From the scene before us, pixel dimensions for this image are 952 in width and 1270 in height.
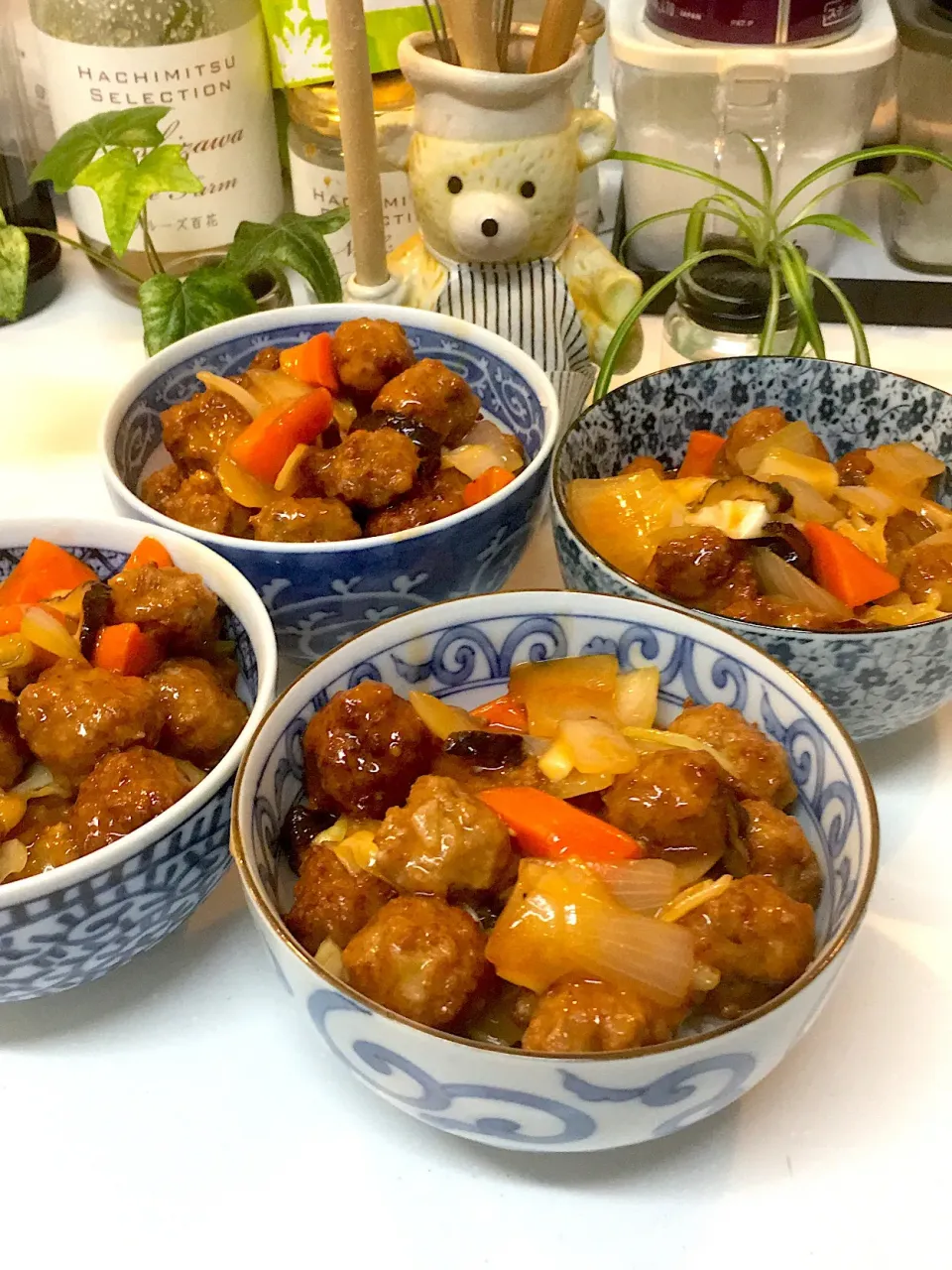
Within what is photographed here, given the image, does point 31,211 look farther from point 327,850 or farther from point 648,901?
point 648,901

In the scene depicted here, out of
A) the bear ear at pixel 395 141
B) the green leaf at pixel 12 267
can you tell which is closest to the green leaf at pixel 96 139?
the green leaf at pixel 12 267

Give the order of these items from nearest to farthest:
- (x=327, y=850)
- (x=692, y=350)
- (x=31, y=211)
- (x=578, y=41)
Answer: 1. (x=327, y=850)
2. (x=578, y=41)
3. (x=692, y=350)
4. (x=31, y=211)

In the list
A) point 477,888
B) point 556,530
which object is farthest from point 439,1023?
point 556,530

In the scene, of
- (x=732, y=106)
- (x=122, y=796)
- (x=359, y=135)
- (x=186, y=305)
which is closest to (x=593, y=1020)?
(x=122, y=796)

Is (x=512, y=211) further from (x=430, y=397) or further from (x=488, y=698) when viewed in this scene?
(x=488, y=698)

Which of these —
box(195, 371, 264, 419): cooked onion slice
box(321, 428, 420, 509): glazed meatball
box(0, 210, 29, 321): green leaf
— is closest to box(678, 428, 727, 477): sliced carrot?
box(321, 428, 420, 509): glazed meatball

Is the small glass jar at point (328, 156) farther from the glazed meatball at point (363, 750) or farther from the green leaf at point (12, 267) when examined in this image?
the glazed meatball at point (363, 750)
